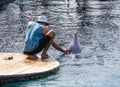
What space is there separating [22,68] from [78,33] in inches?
280

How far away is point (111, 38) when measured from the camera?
17.4m

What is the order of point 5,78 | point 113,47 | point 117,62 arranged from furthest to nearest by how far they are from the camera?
1. point 113,47
2. point 117,62
3. point 5,78

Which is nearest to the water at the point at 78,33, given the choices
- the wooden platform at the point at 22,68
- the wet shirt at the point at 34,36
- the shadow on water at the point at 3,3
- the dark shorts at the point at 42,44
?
the shadow on water at the point at 3,3

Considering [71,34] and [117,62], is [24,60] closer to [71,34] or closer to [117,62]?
[117,62]

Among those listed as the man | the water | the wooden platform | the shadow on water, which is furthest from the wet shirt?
the shadow on water

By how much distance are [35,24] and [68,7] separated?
1399 centimetres

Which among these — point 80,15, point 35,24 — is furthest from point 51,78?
point 80,15

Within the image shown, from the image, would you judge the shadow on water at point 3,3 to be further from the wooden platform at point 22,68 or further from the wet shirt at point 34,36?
the wooden platform at point 22,68

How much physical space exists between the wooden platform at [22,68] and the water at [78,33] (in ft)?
0.58

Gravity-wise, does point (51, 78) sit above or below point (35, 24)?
below

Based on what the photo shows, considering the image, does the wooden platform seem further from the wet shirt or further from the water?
the wet shirt

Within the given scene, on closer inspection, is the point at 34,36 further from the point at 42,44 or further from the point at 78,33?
the point at 78,33

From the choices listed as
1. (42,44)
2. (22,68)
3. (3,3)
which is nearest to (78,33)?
(42,44)

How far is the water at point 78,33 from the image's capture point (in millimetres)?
11859
